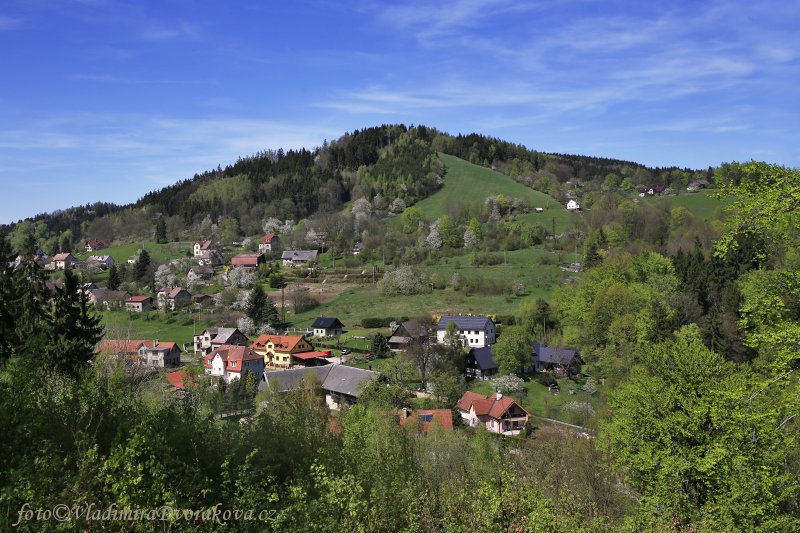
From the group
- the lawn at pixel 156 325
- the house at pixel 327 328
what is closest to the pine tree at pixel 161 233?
the lawn at pixel 156 325

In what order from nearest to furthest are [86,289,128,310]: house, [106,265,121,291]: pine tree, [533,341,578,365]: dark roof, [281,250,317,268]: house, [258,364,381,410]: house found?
1. [258,364,381,410]: house
2. [533,341,578,365]: dark roof
3. [86,289,128,310]: house
4. [106,265,121,291]: pine tree
5. [281,250,317,268]: house

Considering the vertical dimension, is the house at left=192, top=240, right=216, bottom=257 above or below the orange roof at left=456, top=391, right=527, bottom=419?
above

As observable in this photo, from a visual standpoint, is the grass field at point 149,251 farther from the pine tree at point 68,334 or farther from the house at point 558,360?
the pine tree at point 68,334

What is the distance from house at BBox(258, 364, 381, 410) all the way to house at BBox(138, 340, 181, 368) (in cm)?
1591

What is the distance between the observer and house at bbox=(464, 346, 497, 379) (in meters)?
50.2

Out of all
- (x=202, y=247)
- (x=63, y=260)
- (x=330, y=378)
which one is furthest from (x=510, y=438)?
(x=63, y=260)

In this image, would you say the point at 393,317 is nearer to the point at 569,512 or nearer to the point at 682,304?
the point at 682,304

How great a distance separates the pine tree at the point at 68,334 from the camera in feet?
84.0

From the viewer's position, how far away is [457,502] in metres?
10.3

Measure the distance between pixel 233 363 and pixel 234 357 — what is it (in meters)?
0.59

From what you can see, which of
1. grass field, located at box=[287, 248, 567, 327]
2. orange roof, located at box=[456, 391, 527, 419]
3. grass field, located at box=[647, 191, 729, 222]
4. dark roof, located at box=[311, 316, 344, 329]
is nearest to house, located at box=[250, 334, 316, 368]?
dark roof, located at box=[311, 316, 344, 329]

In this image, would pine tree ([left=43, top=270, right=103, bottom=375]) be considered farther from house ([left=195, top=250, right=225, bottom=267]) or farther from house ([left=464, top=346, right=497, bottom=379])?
house ([left=195, top=250, right=225, bottom=267])

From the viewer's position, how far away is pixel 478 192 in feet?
460

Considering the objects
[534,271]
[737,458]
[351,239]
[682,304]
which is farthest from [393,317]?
[737,458]
